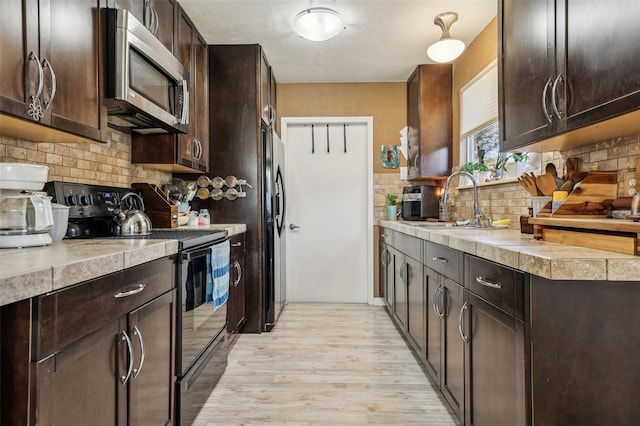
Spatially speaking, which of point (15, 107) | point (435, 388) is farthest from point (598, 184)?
point (15, 107)

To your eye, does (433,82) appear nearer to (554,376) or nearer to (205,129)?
(205,129)

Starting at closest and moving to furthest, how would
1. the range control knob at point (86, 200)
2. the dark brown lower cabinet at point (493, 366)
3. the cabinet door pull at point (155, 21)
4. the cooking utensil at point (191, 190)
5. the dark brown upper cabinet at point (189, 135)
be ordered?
1. the dark brown lower cabinet at point (493, 366)
2. the range control knob at point (86, 200)
3. the cabinet door pull at point (155, 21)
4. the dark brown upper cabinet at point (189, 135)
5. the cooking utensil at point (191, 190)

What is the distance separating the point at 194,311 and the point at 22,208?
85cm

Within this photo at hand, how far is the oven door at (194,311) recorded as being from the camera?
1.72 m

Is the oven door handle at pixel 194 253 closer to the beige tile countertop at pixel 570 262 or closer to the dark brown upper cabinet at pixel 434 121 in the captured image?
the beige tile countertop at pixel 570 262

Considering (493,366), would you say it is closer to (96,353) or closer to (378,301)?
(96,353)

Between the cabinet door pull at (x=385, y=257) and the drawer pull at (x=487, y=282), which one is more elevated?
the drawer pull at (x=487, y=282)

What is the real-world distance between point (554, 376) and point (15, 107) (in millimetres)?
1812

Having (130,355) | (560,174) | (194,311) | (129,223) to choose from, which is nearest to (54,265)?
(130,355)

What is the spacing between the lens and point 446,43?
2.80 meters

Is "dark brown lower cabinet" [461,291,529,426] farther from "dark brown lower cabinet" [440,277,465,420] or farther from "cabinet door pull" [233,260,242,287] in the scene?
"cabinet door pull" [233,260,242,287]

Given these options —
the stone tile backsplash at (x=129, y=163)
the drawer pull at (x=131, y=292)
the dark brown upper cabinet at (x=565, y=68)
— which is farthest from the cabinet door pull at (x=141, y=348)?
the dark brown upper cabinet at (x=565, y=68)

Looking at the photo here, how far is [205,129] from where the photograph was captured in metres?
3.07

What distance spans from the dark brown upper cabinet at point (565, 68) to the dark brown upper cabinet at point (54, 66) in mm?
1886
